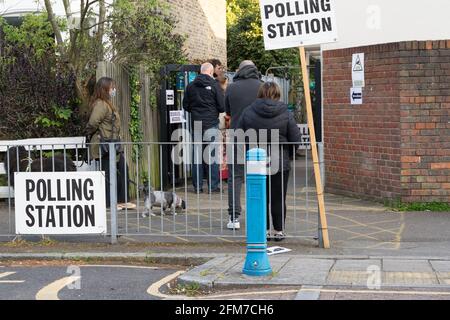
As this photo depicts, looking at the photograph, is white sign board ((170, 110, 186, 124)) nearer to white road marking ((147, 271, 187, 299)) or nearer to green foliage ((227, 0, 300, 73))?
white road marking ((147, 271, 187, 299))

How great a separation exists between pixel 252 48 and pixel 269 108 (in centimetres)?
2127

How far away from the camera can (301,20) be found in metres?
7.98

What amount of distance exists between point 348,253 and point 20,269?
3.60 meters

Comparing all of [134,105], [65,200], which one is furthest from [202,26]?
[65,200]

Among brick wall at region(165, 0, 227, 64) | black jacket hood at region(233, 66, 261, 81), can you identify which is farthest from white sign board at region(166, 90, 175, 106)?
black jacket hood at region(233, 66, 261, 81)

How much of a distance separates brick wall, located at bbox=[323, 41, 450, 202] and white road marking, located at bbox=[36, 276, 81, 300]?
5.51 metres

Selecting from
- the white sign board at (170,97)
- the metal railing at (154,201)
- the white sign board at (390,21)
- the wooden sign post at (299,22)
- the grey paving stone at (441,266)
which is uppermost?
the white sign board at (390,21)

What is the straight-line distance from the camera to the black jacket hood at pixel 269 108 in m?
8.52

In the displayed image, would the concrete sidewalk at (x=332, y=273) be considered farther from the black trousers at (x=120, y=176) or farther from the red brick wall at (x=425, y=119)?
the red brick wall at (x=425, y=119)

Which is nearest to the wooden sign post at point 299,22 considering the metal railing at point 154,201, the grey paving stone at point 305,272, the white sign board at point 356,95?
the metal railing at point 154,201

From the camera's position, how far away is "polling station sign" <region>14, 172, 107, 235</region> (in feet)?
27.6

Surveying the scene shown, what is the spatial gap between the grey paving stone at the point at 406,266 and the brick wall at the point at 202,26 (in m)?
9.64

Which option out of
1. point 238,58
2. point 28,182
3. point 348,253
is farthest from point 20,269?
point 238,58

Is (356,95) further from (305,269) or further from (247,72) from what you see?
(305,269)
